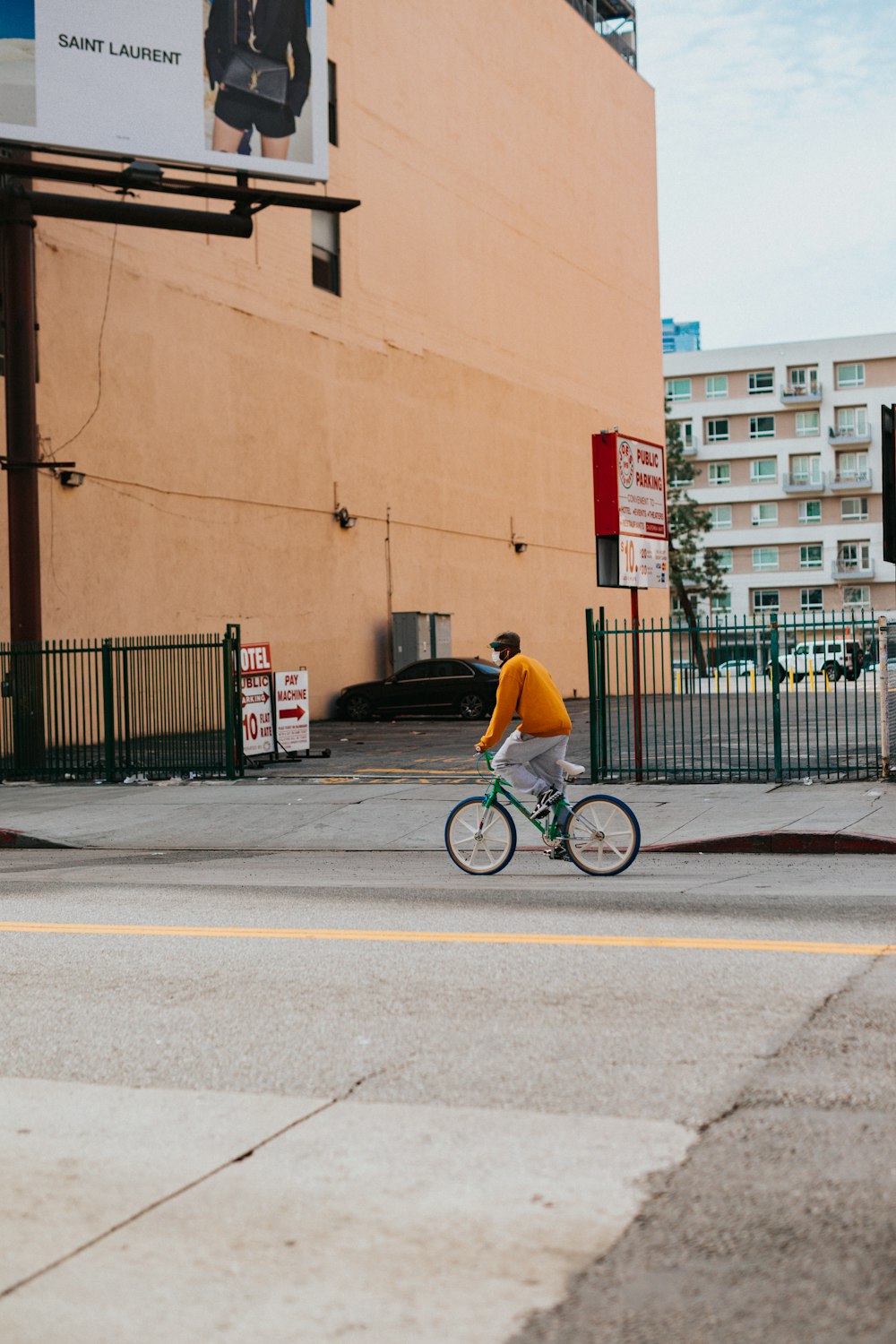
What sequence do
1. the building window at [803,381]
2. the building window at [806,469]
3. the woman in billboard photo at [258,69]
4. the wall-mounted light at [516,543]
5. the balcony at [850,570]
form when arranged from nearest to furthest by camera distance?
the woman in billboard photo at [258,69]
the wall-mounted light at [516,543]
the balcony at [850,570]
the building window at [803,381]
the building window at [806,469]

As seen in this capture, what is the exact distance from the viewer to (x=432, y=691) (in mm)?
32750

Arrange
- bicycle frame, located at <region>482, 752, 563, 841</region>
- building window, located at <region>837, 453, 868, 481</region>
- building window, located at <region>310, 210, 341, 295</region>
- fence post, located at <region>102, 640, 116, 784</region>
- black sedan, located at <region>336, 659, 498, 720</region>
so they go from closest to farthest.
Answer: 1. bicycle frame, located at <region>482, 752, 563, 841</region>
2. fence post, located at <region>102, 640, 116, 784</region>
3. black sedan, located at <region>336, 659, 498, 720</region>
4. building window, located at <region>310, 210, 341, 295</region>
5. building window, located at <region>837, 453, 868, 481</region>

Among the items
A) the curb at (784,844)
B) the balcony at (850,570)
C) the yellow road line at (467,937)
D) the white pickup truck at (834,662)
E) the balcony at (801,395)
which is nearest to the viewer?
the yellow road line at (467,937)

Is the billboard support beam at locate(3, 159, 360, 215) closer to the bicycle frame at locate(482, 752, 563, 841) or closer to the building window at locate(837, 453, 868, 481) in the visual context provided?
the bicycle frame at locate(482, 752, 563, 841)

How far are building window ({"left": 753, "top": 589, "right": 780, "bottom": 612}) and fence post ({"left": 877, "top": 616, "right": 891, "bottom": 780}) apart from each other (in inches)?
3015

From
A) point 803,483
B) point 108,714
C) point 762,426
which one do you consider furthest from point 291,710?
point 762,426

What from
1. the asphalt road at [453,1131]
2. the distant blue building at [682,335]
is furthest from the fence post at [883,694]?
the distant blue building at [682,335]

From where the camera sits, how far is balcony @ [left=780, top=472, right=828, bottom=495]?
9044cm

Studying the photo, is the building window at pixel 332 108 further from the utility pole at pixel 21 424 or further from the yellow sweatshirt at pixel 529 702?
the yellow sweatshirt at pixel 529 702

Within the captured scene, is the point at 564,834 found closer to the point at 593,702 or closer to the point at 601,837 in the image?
the point at 601,837

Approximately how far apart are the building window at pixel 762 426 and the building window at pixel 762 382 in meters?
1.50

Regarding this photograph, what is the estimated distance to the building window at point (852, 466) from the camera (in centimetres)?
9006

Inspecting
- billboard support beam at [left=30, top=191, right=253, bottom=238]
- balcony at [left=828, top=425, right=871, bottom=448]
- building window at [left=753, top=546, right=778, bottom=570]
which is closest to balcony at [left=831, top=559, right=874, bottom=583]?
building window at [left=753, top=546, right=778, bottom=570]

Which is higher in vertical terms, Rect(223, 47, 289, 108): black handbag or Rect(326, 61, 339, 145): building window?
Rect(326, 61, 339, 145): building window
